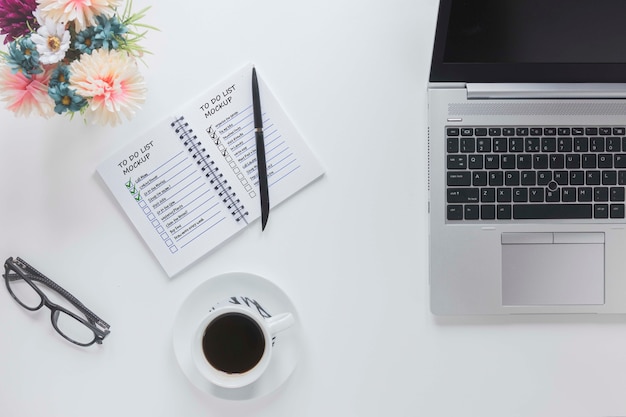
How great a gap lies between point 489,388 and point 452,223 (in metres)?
0.24

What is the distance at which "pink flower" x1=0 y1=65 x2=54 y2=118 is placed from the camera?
2.23 ft

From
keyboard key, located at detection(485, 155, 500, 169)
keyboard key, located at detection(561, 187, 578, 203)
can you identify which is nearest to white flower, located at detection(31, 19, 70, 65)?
keyboard key, located at detection(485, 155, 500, 169)

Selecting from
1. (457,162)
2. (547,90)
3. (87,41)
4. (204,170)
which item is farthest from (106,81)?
(547,90)

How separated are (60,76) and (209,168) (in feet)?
0.73

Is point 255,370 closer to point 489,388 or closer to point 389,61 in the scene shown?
point 489,388

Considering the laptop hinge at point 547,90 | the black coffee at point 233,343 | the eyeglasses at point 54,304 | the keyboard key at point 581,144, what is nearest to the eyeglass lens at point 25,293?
the eyeglasses at point 54,304

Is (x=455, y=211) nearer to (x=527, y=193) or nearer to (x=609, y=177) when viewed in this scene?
(x=527, y=193)

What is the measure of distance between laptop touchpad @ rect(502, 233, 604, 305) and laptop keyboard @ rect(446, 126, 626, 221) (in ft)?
0.11

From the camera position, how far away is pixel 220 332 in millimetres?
770

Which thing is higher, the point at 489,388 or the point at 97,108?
the point at 97,108

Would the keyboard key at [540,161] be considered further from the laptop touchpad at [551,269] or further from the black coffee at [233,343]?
the black coffee at [233,343]

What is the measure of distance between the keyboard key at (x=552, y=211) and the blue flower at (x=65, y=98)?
0.55 metres

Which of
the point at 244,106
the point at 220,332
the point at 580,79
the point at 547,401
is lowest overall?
the point at 547,401

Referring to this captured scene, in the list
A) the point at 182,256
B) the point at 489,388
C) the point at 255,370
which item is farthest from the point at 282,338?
the point at 489,388
